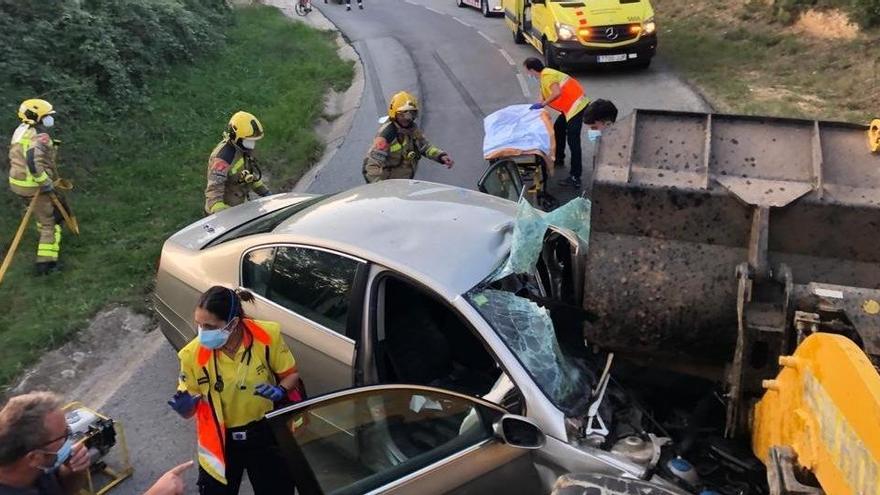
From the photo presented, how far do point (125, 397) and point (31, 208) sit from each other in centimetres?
272

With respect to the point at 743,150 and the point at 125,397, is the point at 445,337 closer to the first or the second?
the point at 743,150

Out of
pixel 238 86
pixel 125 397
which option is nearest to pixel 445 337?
pixel 125 397

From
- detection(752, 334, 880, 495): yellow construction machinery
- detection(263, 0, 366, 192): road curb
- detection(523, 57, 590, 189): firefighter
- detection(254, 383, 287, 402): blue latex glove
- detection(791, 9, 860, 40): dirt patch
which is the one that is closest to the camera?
detection(752, 334, 880, 495): yellow construction machinery

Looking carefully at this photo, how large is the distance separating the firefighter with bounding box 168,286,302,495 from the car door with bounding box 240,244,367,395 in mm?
392

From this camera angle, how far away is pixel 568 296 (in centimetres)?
440

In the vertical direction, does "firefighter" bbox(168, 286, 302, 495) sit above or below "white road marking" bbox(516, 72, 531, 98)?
below

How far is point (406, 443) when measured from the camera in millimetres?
3490

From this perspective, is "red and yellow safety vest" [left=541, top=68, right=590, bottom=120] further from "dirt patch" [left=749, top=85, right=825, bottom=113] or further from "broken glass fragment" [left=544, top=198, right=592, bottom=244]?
"broken glass fragment" [left=544, top=198, right=592, bottom=244]

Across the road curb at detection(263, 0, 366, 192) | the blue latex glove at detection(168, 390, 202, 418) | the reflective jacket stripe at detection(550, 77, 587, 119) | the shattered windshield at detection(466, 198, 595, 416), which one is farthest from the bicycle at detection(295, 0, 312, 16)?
the blue latex glove at detection(168, 390, 202, 418)

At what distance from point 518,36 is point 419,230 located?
46.4 feet

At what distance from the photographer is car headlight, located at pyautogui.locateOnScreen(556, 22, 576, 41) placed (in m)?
13.6

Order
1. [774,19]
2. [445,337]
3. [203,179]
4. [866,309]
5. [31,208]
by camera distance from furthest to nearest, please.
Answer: [774,19]
[203,179]
[31,208]
[445,337]
[866,309]

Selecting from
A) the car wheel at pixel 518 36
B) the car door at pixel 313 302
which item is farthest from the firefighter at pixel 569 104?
the car wheel at pixel 518 36

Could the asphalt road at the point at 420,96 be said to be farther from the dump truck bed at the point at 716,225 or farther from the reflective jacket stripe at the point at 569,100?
the dump truck bed at the point at 716,225
